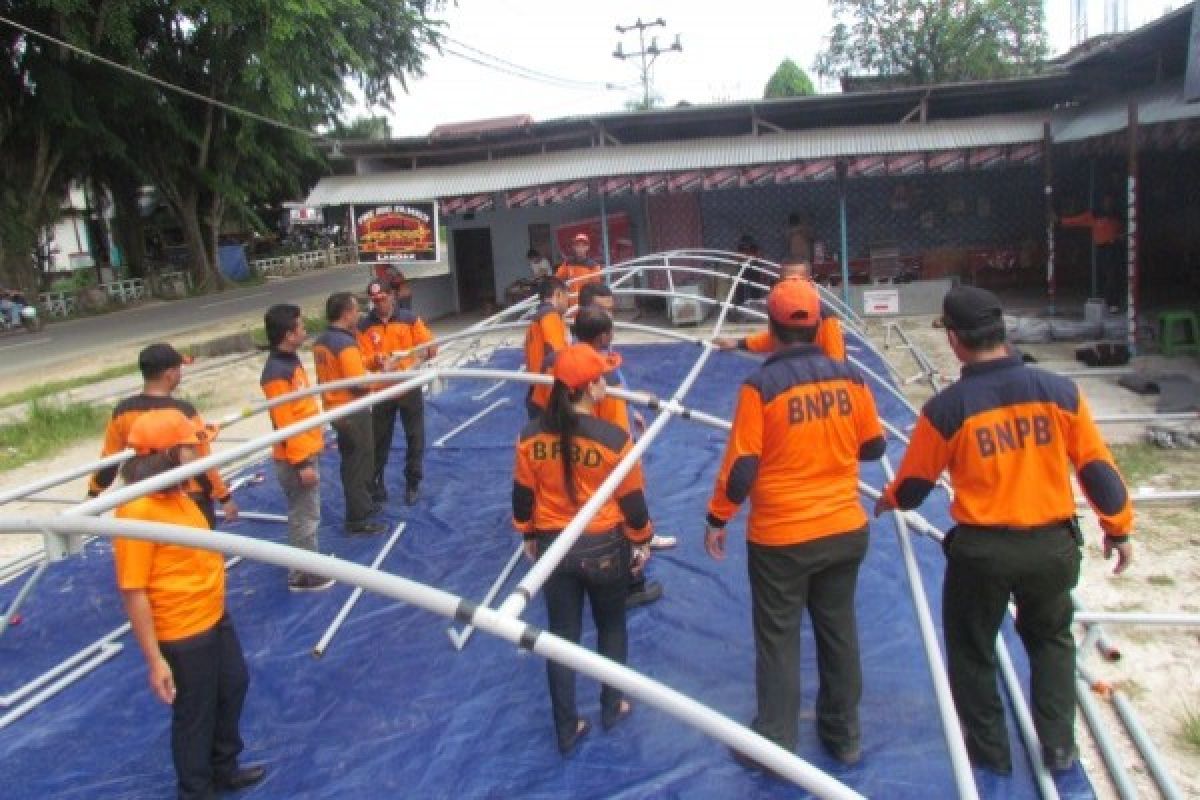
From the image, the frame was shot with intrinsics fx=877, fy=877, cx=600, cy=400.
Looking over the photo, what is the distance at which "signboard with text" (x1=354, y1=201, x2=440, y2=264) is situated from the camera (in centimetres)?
1480

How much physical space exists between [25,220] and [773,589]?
2331 centimetres

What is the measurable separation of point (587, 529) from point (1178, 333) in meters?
10.2

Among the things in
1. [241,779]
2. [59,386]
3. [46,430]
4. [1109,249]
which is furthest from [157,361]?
[1109,249]

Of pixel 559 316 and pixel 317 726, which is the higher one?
pixel 559 316

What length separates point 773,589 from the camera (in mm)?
3143

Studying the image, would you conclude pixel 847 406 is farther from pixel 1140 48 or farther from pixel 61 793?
pixel 1140 48

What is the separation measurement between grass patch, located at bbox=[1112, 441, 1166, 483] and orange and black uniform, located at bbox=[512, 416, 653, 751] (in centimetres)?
480

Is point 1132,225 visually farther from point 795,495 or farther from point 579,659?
point 579,659

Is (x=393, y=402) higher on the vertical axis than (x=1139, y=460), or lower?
higher

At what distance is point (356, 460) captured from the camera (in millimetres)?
5750

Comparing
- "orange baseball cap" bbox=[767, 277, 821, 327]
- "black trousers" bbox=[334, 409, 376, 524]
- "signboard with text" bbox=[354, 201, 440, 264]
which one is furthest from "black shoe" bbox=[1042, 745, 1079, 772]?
"signboard with text" bbox=[354, 201, 440, 264]

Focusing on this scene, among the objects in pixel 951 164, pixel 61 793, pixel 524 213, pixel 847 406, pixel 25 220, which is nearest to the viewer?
pixel 847 406

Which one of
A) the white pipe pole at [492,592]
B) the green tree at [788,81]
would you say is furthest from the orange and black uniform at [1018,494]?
the green tree at [788,81]

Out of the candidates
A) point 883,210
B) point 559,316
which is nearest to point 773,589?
point 559,316
